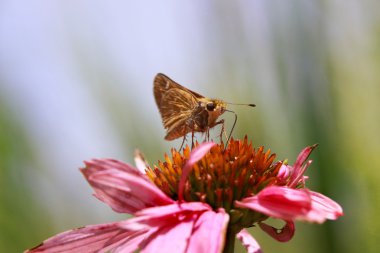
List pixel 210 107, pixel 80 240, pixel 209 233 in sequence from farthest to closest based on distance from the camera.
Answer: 1. pixel 210 107
2. pixel 80 240
3. pixel 209 233

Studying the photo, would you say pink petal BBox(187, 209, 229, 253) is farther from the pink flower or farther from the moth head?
the moth head

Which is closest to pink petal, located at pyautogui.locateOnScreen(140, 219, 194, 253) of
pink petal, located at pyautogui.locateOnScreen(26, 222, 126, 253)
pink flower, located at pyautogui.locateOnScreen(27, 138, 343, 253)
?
pink flower, located at pyautogui.locateOnScreen(27, 138, 343, 253)

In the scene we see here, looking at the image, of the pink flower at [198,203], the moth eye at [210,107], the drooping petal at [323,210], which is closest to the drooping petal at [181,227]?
the pink flower at [198,203]

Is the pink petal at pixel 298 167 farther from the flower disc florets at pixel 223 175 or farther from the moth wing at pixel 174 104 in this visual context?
the moth wing at pixel 174 104

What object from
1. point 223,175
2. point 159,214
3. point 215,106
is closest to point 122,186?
point 159,214

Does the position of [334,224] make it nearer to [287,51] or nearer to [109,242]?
[287,51]

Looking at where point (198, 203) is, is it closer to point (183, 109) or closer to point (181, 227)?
point (181, 227)

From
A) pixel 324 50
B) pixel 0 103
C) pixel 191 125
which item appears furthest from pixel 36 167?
pixel 191 125
